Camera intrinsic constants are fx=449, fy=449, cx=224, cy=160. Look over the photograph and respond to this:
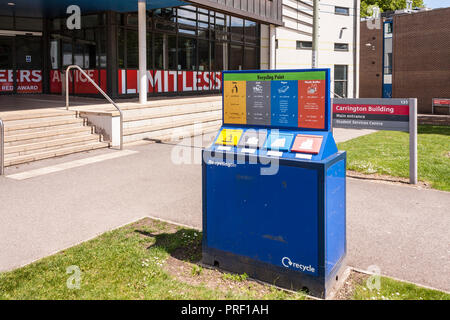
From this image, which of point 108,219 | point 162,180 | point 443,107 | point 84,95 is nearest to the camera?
point 108,219

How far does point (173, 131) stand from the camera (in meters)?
14.1

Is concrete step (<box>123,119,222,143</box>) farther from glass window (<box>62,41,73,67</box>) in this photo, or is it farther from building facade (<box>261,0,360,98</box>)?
building facade (<box>261,0,360,98</box>)

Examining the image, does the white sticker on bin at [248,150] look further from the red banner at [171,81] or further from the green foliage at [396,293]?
the red banner at [171,81]

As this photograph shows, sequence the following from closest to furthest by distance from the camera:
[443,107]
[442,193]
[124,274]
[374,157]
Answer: [124,274] → [442,193] → [374,157] → [443,107]

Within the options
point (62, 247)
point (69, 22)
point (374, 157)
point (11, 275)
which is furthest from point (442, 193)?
point (69, 22)

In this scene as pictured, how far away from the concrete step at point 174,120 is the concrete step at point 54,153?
1.38 metres

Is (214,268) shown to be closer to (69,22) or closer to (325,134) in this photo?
(325,134)

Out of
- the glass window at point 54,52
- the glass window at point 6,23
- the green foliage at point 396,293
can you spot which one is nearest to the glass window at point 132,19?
the glass window at point 54,52

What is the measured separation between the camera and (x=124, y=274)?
4.20 meters

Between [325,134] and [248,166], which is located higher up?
[325,134]

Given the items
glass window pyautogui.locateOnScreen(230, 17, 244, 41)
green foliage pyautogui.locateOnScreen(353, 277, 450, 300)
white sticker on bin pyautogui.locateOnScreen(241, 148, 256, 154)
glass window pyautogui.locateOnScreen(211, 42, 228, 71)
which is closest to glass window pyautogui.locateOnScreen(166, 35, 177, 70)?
glass window pyautogui.locateOnScreen(211, 42, 228, 71)

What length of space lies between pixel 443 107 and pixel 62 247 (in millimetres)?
32689

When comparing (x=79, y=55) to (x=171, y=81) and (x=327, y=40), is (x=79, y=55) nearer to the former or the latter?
(x=171, y=81)

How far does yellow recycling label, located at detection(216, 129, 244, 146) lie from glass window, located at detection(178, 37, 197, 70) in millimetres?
16560
